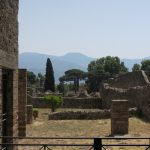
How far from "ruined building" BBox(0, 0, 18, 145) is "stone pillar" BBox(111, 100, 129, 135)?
27.1 ft

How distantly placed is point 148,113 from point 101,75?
1998 inches

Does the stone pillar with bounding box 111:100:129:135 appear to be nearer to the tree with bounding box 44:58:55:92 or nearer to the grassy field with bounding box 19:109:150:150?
the grassy field with bounding box 19:109:150:150

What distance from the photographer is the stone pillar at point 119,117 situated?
18656mm

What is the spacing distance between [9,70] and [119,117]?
363 inches

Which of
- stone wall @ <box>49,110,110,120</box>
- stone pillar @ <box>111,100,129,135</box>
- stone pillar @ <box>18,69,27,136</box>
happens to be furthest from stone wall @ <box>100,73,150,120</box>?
stone pillar @ <box>18,69,27,136</box>

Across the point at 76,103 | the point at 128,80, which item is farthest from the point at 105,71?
the point at 76,103

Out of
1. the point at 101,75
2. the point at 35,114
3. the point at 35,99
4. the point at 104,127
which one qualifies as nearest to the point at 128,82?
the point at 35,99

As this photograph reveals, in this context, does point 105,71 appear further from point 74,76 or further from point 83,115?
point 83,115

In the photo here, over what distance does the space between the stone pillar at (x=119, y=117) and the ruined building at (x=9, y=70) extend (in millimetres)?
8266

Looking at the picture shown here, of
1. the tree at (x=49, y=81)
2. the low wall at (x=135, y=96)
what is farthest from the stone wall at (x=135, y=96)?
the tree at (x=49, y=81)

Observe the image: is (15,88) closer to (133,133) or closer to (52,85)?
(133,133)

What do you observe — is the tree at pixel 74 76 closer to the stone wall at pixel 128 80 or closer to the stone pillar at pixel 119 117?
the stone wall at pixel 128 80

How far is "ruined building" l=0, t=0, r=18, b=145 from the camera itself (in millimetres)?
9722

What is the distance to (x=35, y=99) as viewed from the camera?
37.2m
